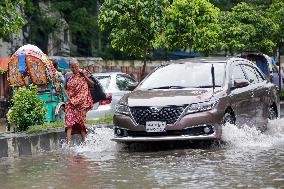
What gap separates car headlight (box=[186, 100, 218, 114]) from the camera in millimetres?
11352

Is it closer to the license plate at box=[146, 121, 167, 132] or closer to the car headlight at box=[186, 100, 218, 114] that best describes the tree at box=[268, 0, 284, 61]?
the car headlight at box=[186, 100, 218, 114]

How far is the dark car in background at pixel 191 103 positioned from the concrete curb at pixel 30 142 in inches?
63.7

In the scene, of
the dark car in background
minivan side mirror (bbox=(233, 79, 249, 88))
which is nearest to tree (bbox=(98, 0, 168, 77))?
the dark car in background

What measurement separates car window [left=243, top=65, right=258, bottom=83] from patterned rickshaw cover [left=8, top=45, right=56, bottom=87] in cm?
529

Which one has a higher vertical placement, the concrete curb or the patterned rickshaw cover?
the patterned rickshaw cover

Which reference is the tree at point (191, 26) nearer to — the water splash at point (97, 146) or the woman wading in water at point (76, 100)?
the water splash at point (97, 146)

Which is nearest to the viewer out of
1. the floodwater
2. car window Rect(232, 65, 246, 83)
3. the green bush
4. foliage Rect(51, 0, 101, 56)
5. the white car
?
the floodwater

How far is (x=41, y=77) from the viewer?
17.1m

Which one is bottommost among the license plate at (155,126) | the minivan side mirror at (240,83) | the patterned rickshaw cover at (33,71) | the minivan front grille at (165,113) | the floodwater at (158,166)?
the floodwater at (158,166)

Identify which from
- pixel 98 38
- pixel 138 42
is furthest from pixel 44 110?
pixel 98 38

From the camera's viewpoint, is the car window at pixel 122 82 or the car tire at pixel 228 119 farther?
the car window at pixel 122 82

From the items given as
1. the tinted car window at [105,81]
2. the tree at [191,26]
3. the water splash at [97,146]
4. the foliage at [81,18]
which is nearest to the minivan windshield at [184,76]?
the water splash at [97,146]

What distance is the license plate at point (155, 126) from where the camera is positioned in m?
11.3

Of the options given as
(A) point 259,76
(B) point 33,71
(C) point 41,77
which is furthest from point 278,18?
(A) point 259,76
